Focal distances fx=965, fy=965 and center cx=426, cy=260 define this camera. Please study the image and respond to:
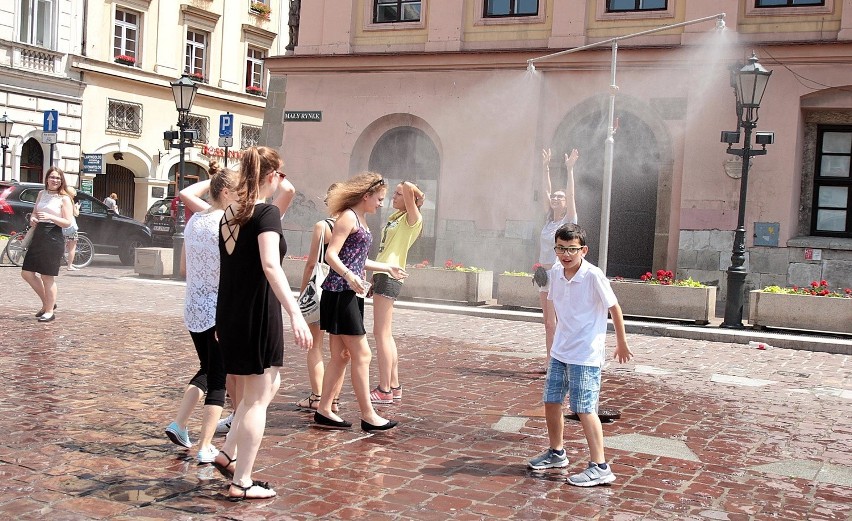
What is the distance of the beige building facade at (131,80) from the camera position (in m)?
31.6

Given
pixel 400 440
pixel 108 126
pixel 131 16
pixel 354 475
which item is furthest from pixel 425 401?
pixel 131 16

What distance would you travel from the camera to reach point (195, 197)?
5910 mm

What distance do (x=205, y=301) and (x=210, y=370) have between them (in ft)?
1.32

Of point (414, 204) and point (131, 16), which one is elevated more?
point (131, 16)

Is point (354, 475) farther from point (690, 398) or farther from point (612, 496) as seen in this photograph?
point (690, 398)

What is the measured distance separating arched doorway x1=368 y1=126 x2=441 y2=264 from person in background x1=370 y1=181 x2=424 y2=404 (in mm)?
13695

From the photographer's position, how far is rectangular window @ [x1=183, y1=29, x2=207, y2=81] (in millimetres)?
39031

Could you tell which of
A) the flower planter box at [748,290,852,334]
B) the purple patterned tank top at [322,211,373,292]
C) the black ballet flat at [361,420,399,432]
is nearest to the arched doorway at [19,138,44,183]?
the flower planter box at [748,290,852,334]

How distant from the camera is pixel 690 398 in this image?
27.8 ft

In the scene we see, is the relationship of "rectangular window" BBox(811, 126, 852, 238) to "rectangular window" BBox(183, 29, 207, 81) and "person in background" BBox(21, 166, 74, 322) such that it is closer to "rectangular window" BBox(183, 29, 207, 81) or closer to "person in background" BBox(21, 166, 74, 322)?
"person in background" BBox(21, 166, 74, 322)

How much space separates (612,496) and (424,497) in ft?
3.38

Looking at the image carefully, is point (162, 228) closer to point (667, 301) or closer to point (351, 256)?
point (667, 301)

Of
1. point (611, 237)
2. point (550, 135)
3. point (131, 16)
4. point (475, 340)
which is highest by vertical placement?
point (131, 16)

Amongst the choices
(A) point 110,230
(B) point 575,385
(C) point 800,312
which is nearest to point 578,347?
(B) point 575,385
